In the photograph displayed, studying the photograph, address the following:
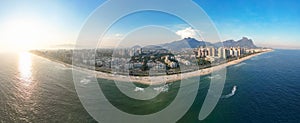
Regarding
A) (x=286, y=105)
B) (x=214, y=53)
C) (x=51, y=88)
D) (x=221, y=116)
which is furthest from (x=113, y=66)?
(x=214, y=53)

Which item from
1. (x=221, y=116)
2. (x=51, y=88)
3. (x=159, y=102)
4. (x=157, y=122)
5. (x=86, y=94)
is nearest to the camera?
(x=157, y=122)

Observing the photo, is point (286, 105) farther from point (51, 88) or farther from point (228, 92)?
point (51, 88)

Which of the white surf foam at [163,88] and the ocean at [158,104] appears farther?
the white surf foam at [163,88]

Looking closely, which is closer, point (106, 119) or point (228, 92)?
point (106, 119)

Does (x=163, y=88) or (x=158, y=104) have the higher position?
(x=163, y=88)

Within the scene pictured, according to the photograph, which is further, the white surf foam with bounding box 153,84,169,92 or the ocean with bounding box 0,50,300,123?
the white surf foam with bounding box 153,84,169,92

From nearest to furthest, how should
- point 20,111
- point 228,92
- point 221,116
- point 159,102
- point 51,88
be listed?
point 221,116 → point 20,111 → point 159,102 → point 228,92 → point 51,88

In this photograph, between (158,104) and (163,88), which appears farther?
(163,88)

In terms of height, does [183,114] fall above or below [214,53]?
below

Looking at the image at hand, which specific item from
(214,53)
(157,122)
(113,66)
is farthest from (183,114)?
(214,53)
